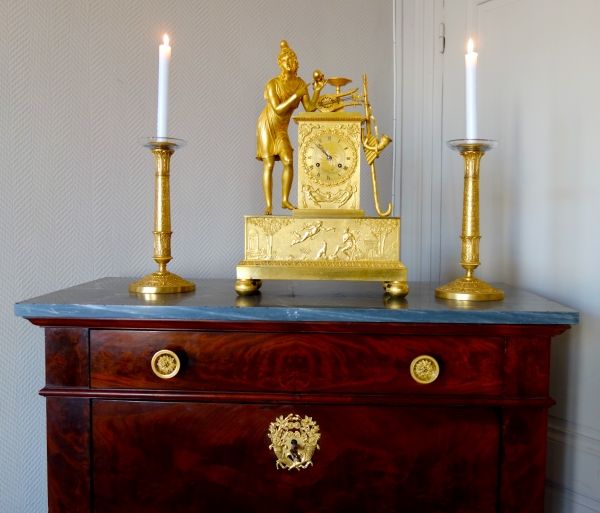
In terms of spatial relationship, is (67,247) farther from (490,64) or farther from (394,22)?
(490,64)

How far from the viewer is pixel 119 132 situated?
149cm

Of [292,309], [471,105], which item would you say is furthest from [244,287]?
[471,105]

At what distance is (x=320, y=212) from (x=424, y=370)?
1.25 feet

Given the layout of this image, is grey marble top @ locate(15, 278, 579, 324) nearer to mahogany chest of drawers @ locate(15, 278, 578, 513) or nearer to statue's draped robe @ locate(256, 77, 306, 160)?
mahogany chest of drawers @ locate(15, 278, 578, 513)

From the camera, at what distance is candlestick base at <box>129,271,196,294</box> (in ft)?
3.63

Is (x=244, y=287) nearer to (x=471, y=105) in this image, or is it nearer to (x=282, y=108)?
(x=282, y=108)

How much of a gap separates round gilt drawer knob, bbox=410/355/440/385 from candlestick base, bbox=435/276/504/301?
0.19 meters

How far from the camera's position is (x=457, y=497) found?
0.97m

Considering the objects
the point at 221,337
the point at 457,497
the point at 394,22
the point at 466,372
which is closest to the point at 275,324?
the point at 221,337


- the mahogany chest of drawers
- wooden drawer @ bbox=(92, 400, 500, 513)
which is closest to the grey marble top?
the mahogany chest of drawers

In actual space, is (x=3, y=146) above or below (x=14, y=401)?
above

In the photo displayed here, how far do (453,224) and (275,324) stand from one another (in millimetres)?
816

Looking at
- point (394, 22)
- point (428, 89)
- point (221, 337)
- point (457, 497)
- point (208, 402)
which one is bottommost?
point (457, 497)

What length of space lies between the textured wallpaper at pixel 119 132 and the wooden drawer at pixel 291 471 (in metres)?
0.61
